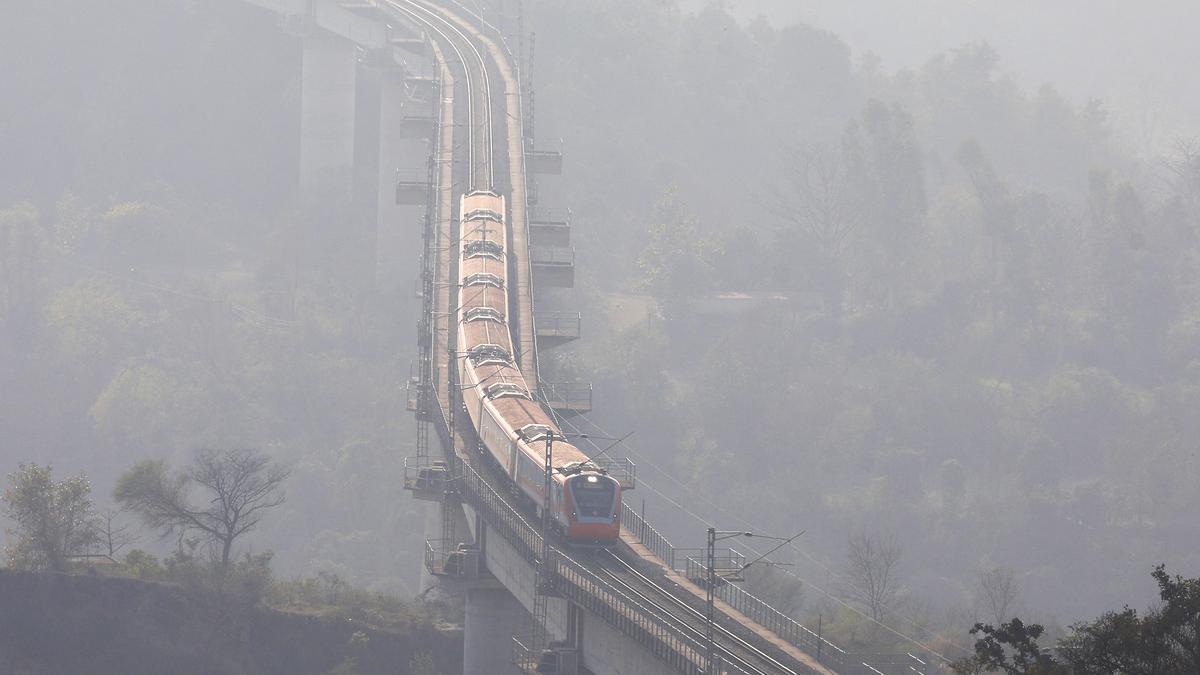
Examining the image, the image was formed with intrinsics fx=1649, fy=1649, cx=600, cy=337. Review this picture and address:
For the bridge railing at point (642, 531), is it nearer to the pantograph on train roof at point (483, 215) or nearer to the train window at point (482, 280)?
the train window at point (482, 280)

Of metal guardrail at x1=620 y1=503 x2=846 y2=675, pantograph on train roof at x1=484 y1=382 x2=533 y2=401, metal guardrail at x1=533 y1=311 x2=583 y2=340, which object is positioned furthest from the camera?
metal guardrail at x1=533 y1=311 x2=583 y2=340

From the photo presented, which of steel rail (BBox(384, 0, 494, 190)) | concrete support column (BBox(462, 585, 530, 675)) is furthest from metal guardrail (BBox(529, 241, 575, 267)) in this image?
concrete support column (BBox(462, 585, 530, 675))

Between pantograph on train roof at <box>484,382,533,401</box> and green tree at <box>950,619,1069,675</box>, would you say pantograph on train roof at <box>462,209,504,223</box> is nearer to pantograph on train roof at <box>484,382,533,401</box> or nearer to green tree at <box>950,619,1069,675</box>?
pantograph on train roof at <box>484,382,533,401</box>

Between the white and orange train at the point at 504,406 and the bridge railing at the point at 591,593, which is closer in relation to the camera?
the bridge railing at the point at 591,593

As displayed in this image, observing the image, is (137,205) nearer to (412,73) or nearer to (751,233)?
(412,73)

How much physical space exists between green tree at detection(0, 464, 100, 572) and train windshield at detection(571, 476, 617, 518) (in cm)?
2348

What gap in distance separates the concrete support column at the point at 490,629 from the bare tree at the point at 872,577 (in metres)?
16.2

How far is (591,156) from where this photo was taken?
141 metres

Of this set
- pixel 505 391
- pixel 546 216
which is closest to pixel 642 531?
pixel 505 391

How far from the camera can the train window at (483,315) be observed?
7156 centimetres

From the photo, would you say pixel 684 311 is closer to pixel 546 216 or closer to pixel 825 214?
pixel 546 216

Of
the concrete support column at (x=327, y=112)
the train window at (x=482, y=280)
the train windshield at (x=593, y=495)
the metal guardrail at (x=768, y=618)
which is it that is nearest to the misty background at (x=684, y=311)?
the concrete support column at (x=327, y=112)

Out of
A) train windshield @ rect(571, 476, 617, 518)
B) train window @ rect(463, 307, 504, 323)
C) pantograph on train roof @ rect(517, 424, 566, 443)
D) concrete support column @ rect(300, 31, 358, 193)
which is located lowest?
train windshield @ rect(571, 476, 617, 518)

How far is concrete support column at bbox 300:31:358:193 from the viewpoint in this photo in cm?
12000
